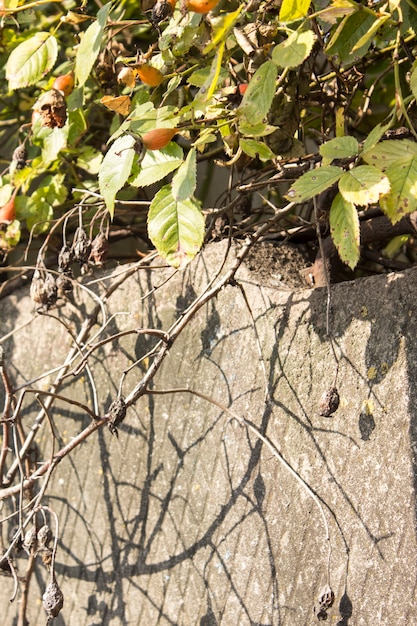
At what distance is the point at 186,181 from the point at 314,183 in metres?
0.17

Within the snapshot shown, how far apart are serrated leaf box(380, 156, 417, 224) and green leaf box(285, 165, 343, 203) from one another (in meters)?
0.07

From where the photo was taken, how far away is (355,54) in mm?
1170

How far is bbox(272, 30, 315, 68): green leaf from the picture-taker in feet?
3.34

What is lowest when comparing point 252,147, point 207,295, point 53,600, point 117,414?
point 53,600

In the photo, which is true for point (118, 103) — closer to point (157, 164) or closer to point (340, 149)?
point (157, 164)

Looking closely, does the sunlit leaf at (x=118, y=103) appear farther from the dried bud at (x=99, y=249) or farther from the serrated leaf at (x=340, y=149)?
the serrated leaf at (x=340, y=149)

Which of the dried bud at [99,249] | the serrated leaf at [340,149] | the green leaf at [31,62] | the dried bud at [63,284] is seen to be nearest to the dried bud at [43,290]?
the dried bud at [63,284]

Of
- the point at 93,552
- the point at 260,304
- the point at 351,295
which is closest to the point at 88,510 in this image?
the point at 93,552

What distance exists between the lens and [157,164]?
1155mm

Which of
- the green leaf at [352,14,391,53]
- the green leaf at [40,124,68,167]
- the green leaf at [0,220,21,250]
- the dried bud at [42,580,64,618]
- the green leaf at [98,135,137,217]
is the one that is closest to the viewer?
the green leaf at [352,14,391,53]

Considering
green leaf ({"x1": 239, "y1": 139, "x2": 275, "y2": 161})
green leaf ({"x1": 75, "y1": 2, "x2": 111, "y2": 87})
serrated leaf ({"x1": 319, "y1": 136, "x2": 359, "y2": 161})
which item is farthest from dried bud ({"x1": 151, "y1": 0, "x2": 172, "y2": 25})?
serrated leaf ({"x1": 319, "y1": 136, "x2": 359, "y2": 161})

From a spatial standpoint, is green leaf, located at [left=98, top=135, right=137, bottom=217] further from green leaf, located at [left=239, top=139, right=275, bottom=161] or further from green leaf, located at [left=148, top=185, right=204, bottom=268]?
green leaf, located at [left=239, top=139, right=275, bottom=161]

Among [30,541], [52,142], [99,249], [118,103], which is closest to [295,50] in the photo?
[118,103]

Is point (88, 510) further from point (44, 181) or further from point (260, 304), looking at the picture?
point (44, 181)
